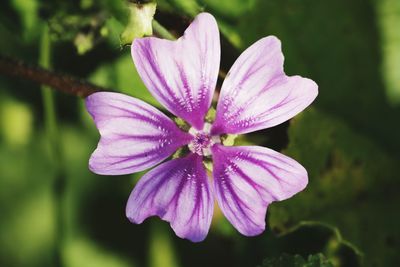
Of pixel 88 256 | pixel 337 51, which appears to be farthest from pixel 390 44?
pixel 88 256

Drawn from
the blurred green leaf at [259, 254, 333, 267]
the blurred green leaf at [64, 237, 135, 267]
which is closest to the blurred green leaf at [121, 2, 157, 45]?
the blurred green leaf at [259, 254, 333, 267]

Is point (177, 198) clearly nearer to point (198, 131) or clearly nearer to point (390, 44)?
point (198, 131)

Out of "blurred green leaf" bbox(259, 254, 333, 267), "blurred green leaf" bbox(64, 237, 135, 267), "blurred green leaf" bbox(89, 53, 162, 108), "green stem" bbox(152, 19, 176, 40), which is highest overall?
"blurred green leaf" bbox(89, 53, 162, 108)

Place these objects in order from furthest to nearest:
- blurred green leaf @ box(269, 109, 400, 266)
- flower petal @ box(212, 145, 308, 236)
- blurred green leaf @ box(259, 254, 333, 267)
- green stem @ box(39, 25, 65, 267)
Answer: green stem @ box(39, 25, 65, 267) → blurred green leaf @ box(269, 109, 400, 266) → blurred green leaf @ box(259, 254, 333, 267) → flower petal @ box(212, 145, 308, 236)

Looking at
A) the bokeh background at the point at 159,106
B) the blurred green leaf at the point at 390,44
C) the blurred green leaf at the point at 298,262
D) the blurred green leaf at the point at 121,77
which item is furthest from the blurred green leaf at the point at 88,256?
the blurred green leaf at the point at 390,44

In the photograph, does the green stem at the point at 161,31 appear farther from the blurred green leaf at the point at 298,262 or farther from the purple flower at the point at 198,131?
the blurred green leaf at the point at 298,262

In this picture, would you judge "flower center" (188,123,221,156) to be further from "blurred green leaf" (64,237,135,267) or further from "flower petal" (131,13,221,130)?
"blurred green leaf" (64,237,135,267)
